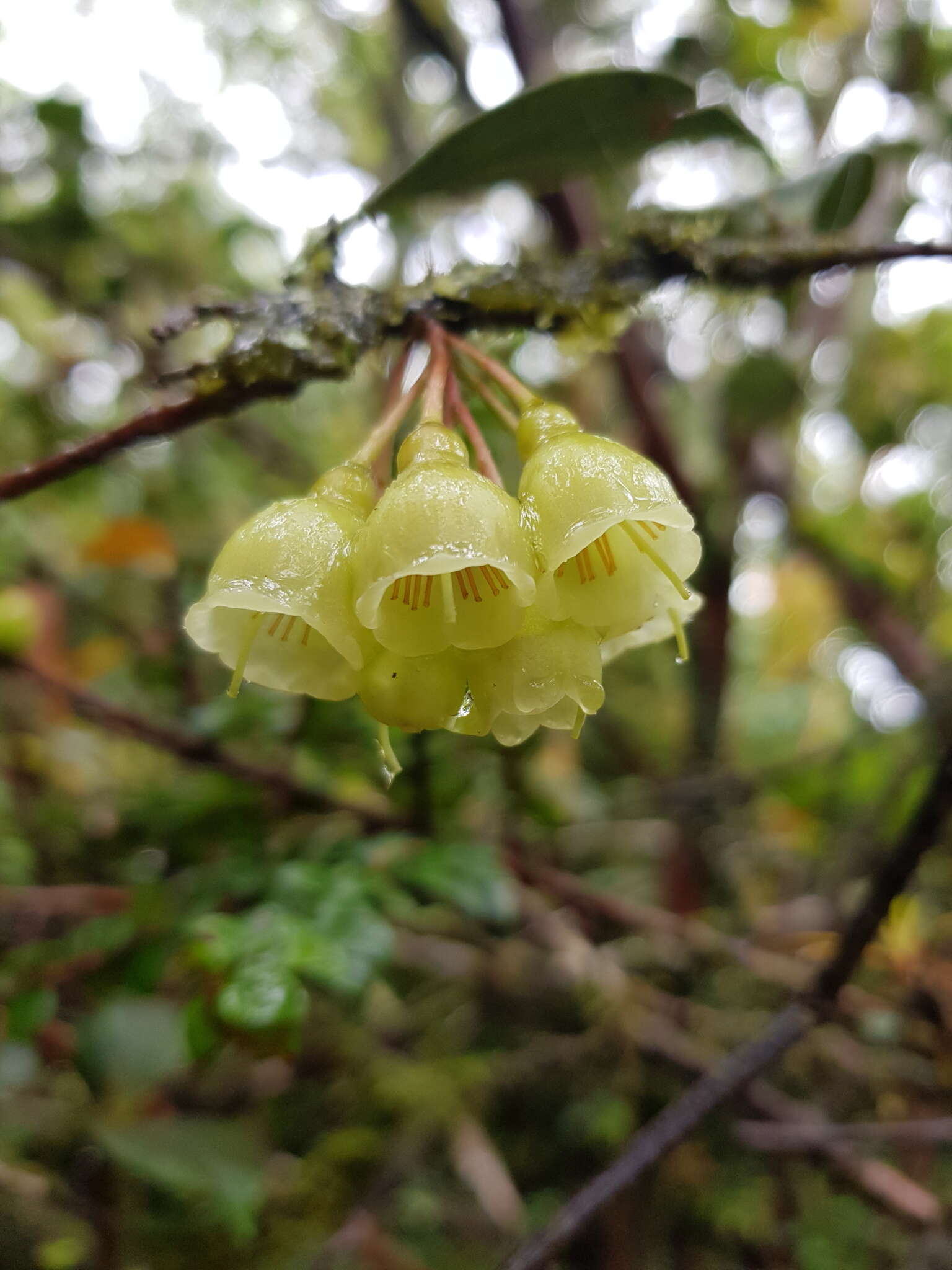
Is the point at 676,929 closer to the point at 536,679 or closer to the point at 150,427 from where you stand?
the point at 536,679

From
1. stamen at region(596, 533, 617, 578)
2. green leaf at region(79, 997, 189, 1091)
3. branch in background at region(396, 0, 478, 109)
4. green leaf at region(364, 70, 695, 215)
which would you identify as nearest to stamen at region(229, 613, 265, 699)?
stamen at region(596, 533, 617, 578)

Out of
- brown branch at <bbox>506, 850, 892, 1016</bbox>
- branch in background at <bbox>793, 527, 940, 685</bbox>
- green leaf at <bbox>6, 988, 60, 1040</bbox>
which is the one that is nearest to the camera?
green leaf at <bbox>6, 988, 60, 1040</bbox>

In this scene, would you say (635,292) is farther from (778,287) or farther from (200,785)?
(200,785)

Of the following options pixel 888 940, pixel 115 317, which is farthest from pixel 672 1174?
pixel 115 317

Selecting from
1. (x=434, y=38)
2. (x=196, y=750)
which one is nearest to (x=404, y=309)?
(x=196, y=750)

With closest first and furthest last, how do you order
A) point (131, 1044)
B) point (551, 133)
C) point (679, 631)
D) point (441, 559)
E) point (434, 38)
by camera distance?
point (441, 559), point (679, 631), point (551, 133), point (131, 1044), point (434, 38)

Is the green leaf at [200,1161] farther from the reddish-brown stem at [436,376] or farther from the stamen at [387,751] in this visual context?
the reddish-brown stem at [436,376]

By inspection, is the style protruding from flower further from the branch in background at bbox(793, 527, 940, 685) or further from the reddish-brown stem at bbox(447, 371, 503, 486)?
the branch in background at bbox(793, 527, 940, 685)
